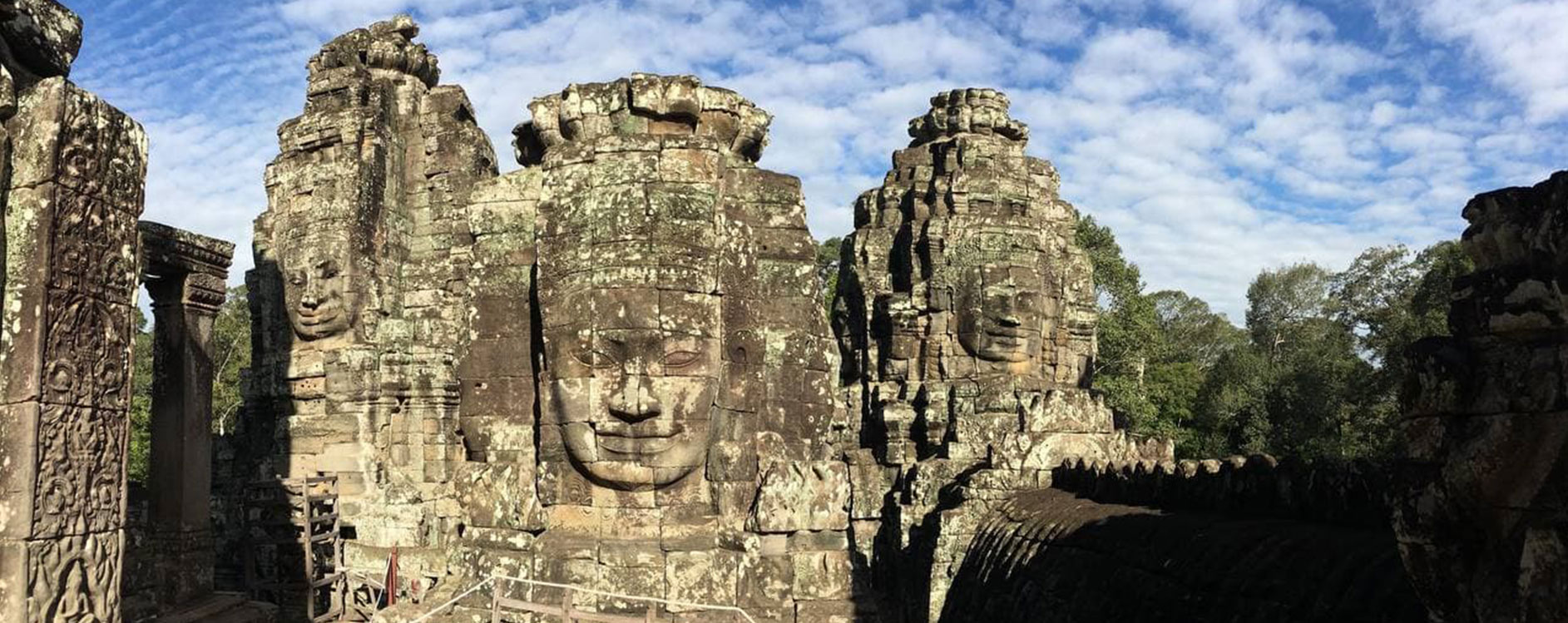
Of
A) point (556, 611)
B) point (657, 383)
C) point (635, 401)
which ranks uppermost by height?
point (657, 383)

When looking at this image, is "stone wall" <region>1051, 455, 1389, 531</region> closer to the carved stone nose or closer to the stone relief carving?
the carved stone nose

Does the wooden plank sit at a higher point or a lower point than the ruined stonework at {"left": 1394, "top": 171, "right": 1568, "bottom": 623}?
lower

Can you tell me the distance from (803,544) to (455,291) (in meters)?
3.75

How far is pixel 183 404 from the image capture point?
9.50 meters

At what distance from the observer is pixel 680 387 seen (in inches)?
291

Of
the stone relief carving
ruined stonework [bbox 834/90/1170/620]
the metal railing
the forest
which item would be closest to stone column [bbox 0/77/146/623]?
the metal railing

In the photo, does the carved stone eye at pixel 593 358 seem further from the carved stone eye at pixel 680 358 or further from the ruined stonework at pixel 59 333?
the ruined stonework at pixel 59 333

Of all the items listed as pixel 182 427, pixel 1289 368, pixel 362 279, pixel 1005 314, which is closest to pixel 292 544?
pixel 362 279

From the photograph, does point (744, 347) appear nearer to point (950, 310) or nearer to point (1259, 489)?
point (1259, 489)

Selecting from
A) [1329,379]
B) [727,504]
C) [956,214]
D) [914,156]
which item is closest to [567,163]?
[727,504]

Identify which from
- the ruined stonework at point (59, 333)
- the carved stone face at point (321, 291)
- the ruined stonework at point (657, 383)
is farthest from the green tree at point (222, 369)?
the ruined stonework at point (59, 333)

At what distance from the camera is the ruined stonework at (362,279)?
13.7 meters

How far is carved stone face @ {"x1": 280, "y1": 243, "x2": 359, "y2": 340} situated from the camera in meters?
13.7

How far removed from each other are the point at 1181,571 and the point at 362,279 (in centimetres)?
1077
